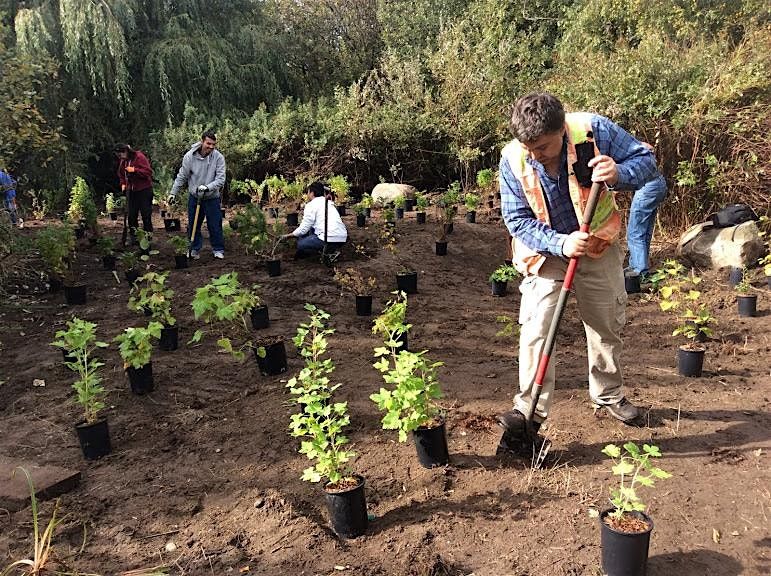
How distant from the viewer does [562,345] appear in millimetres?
5188

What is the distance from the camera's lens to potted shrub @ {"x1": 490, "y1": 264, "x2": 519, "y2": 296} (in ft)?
22.3

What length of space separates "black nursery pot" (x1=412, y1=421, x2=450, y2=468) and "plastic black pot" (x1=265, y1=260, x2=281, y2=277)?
4513mm

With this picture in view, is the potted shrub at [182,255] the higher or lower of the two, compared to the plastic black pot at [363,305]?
higher

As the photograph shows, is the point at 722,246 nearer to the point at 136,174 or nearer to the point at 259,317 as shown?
the point at 259,317

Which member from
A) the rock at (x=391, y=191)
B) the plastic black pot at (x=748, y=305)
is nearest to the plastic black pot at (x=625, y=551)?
the plastic black pot at (x=748, y=305)

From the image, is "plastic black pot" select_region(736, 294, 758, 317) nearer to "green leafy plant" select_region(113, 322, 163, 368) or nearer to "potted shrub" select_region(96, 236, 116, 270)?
"green leafy plant" select_region(113, 322, 163, 368)

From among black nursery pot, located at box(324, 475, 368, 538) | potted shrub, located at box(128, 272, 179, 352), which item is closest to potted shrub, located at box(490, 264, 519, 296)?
potted shrub, located at box(128, 272, 179, 352)

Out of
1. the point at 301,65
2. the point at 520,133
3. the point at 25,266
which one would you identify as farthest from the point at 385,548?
the point at 301,65

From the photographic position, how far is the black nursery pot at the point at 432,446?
3074 millimetres

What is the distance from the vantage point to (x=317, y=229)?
7.62 metres

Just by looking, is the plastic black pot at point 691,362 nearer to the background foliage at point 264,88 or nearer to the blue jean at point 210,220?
the blue jean at point 210,220

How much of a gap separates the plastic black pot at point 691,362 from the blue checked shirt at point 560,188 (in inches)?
72.8

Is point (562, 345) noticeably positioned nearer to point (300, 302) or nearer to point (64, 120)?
point (300, 302)

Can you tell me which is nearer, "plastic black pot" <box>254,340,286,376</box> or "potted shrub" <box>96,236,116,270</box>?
"plastic black pot" <box>254,340,286,376</box>
